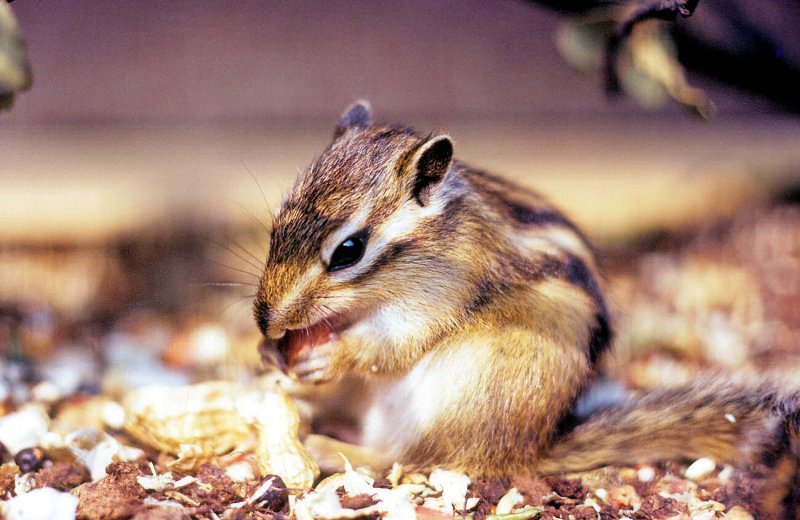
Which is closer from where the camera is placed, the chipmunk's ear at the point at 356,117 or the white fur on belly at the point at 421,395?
the white fur on belly at the point at 421,395

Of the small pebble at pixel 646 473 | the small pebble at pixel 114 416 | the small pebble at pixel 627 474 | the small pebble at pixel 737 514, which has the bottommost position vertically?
the small pebble at pixel 114 416

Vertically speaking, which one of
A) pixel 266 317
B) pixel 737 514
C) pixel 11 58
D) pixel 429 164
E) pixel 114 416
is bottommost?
pixel 114 416

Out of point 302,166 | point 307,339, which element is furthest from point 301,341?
point 302,166

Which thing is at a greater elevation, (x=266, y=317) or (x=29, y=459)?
(x=266, y=317)

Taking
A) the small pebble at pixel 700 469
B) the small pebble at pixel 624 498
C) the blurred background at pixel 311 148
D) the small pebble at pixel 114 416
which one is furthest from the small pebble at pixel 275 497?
the blurred background at pixel 311 148

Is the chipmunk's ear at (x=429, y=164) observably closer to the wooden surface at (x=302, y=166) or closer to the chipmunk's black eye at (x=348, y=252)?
the chipmunk's black eye at (x=348, y=252)

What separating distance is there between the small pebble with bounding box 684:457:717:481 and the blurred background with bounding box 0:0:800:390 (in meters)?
0.99

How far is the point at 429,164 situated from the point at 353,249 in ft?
0.91

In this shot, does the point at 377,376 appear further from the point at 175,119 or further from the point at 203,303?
the point at 175,119

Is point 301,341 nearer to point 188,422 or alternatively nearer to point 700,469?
point 188,422

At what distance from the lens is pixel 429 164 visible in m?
1.89

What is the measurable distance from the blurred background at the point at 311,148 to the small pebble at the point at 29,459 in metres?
0.85

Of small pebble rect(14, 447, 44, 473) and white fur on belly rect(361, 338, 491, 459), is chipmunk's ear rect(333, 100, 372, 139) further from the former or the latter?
small pebble rect(14, 447, 44, 473)

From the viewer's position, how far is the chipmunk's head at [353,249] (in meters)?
1.81
